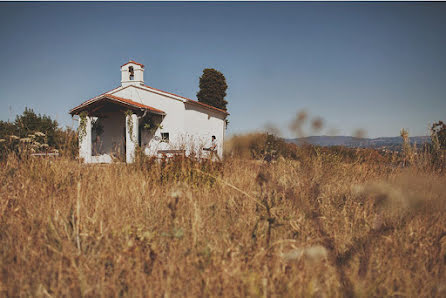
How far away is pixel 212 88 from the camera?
2419 cm

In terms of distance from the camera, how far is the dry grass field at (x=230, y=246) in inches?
58.3

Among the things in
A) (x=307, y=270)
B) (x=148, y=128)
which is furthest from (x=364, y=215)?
(x=148, y=128)

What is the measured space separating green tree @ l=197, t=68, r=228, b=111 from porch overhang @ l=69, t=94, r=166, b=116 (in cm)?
1114

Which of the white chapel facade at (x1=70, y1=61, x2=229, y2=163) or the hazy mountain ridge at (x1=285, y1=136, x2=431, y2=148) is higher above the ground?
the white chapel facade at (x1=70, y1=61, x2=229, y2=163)

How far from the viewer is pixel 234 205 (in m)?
2.82

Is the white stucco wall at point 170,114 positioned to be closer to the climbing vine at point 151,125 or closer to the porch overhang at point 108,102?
the climbing vine at point 151,125

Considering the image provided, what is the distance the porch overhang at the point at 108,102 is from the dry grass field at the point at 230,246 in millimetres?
9745

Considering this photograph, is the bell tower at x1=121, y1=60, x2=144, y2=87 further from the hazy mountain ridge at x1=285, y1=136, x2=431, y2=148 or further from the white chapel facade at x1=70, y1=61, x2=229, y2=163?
the hazy mountain ridge at x1=285, y1=136, x2=431, y2=148

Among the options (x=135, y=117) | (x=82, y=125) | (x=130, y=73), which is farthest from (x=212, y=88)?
(x=82, y=125)

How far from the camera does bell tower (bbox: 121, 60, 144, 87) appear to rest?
14.7m

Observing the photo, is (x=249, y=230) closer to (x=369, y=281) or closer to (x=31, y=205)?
(x=369, y=281)

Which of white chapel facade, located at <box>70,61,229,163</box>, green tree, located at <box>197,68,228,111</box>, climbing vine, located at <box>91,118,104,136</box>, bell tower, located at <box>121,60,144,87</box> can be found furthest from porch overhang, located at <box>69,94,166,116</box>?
green tree, located at <box>197,68,228,111</box>

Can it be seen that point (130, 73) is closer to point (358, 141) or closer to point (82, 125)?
point (82, 125)

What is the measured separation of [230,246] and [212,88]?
923 inches
